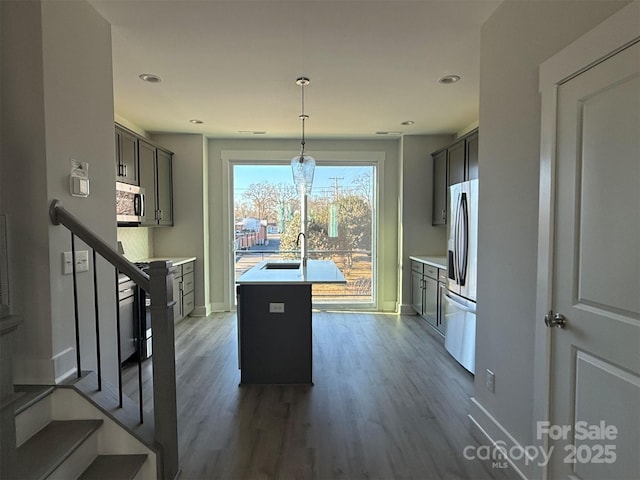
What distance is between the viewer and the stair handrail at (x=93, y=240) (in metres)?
1.84

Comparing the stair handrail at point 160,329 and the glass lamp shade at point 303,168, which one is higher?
the glass lamp shade at point 303,168

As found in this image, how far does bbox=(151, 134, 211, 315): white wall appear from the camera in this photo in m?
5.32

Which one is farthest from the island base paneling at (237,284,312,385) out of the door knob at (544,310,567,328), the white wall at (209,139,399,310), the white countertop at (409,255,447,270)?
the white wall at (209,139,399,310)

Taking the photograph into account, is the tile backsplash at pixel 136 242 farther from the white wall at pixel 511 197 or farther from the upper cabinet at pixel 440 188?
the upper cabinet at pixel 440 188

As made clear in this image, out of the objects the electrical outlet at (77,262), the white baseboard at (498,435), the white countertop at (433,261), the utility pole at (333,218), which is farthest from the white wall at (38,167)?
the utility pole at (333,218)

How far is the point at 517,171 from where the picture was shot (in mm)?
2057

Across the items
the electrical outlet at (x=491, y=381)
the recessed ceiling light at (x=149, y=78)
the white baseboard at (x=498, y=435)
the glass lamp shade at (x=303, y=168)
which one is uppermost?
the recessed ceiling light at (x=149, y=78)

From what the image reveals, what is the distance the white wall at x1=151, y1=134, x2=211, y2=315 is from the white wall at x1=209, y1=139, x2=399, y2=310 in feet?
0.79

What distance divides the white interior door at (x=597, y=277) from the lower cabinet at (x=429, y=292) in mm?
2405

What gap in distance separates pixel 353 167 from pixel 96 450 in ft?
15.8

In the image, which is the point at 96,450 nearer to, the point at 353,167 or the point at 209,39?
the point at 209,39

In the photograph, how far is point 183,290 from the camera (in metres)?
4.87

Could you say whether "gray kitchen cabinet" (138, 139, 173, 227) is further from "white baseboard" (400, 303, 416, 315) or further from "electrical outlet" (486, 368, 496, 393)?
"electrical outlet" (486, 368, 496, 393)

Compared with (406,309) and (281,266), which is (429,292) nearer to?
(406,309)
